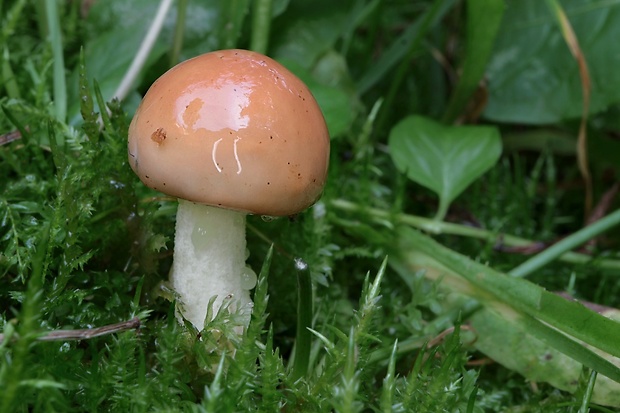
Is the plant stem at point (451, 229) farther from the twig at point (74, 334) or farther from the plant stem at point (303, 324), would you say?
the twig at point (74, 334)

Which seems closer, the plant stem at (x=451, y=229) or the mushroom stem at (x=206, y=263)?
the mushroom stem at (x=206, y=263)

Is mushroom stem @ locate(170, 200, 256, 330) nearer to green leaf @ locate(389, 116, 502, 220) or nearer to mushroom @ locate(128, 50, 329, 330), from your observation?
mushroom @ locate(128, 50, 329, 330)

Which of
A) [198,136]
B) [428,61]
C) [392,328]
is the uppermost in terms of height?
[198,136]

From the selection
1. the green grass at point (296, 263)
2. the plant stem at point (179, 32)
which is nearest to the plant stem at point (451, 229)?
the green grass at point (296, 263)

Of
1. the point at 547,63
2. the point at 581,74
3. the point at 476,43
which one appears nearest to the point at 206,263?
the point at 476,43

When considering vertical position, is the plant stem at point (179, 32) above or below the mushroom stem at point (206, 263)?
above

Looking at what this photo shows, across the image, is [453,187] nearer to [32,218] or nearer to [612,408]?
[612,408]

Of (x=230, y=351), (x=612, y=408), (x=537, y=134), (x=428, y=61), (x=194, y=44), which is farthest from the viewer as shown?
(x=428, y=61)

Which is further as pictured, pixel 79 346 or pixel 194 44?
pixel 194 44

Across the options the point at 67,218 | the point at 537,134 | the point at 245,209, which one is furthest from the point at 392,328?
the point at 537,134
